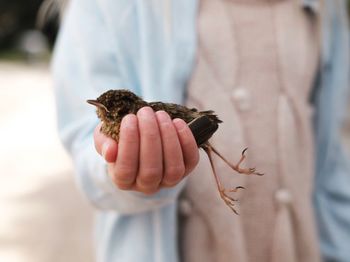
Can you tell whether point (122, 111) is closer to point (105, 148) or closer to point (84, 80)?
point (105, 148)

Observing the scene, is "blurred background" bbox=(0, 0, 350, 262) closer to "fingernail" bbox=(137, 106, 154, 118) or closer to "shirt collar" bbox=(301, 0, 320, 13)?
"shirt collar" bbox=(301, 0, 320, 13)

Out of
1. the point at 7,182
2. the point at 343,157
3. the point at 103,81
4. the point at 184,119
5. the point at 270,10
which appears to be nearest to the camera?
the point at 184,119

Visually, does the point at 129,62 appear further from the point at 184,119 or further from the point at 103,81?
the point at 184,119

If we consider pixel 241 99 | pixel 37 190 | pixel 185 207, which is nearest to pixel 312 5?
pixel 241 99

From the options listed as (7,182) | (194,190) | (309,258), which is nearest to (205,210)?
(194,190)

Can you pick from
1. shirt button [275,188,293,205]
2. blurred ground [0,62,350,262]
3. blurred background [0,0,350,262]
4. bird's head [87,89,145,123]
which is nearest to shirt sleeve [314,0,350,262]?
shirt button [275,188,293,205]

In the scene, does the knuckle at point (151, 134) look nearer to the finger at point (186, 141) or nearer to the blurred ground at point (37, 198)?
the finger at point (186, 141)
